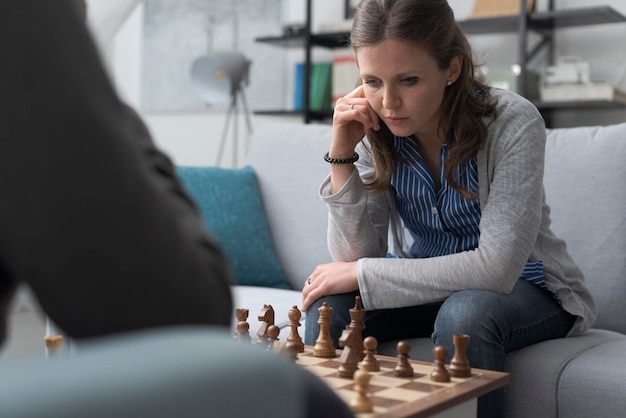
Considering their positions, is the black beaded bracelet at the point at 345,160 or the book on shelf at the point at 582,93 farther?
the book on shelf at the point at 582,93

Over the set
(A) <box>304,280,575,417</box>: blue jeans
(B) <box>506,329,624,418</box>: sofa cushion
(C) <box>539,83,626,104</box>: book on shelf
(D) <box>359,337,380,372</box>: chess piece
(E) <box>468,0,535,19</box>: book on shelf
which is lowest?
(B) <box>506,329,624,418</box>: sofa cushion

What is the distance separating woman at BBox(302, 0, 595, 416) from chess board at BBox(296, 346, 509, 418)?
1.00 feet

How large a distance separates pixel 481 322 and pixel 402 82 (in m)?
0.52

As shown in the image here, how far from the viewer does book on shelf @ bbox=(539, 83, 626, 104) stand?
355 cm

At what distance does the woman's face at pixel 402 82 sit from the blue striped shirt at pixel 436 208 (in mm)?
115

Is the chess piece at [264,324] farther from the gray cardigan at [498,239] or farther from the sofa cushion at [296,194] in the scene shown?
the sofa cushion at [296,194]

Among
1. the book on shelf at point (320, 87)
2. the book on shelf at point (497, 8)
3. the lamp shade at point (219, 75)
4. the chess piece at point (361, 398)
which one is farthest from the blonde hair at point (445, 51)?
the lamp shade at point (219, 75)

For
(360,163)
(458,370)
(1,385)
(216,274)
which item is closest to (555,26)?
(360,163)

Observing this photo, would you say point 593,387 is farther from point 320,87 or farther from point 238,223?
point 320,87

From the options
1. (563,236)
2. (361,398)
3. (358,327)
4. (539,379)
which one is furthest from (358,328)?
(563,236)

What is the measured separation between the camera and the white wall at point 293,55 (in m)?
3.82

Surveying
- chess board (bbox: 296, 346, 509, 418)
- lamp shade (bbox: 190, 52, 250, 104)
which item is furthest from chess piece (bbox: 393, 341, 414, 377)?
lamp shade (bbox: 190, 52, 250, 104)

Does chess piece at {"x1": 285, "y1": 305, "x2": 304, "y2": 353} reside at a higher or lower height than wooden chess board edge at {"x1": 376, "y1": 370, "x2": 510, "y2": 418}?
lower

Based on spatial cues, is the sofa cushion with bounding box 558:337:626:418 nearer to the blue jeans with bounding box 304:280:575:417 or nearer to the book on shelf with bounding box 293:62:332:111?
the blue jeans with bounding box 304:280:575:417
